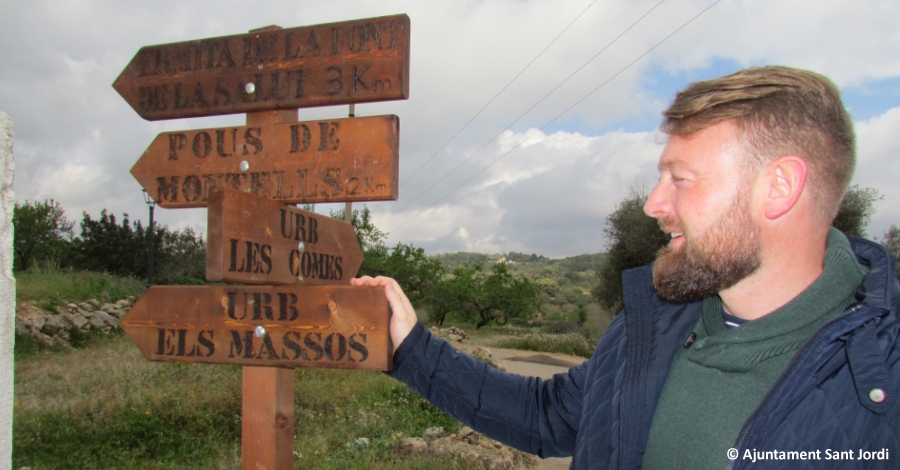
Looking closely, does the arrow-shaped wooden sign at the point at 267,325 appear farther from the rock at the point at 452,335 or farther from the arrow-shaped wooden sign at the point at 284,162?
the rock at the point at 452,335

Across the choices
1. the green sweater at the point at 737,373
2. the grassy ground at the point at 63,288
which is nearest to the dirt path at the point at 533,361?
the green sweater at the point at 737,373

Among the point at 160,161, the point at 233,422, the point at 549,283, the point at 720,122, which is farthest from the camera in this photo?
the point at 549,283

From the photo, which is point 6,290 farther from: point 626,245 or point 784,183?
point 626,245

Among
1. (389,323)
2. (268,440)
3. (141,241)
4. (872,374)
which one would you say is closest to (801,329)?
(872,374)

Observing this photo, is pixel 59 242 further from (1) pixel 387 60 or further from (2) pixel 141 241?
(1) pixel 387 60

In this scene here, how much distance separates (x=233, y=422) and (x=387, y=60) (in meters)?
5.51

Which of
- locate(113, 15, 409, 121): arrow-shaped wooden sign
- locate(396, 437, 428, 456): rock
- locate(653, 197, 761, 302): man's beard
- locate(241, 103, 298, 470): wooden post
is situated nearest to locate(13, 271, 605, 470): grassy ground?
locate(396, 437, 428, 456): rock

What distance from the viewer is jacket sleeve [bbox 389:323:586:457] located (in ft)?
6.14

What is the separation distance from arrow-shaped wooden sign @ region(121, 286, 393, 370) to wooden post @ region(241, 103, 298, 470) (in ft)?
0.54

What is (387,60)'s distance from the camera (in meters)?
2.18

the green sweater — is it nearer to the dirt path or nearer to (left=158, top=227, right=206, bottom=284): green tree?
the dirt path

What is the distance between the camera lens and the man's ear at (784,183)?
4.57 feet

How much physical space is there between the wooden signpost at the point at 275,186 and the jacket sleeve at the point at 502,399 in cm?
17

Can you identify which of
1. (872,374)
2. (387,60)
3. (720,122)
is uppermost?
(387,60)
